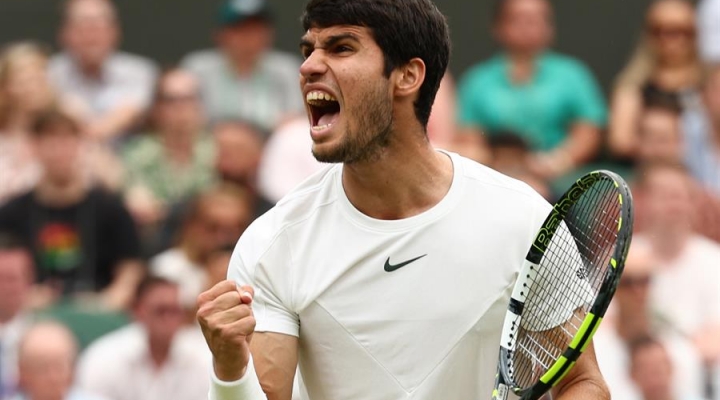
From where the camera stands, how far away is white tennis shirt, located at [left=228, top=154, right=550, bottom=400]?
13.7 feet

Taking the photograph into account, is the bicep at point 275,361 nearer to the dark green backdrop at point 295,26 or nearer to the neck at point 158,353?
the neck at point 158,353

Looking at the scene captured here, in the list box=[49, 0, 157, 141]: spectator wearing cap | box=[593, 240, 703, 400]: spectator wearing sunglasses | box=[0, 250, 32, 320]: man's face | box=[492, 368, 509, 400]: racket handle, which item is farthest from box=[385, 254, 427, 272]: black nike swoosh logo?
box=[49, 0, 157, 141]: spectator wearing cap

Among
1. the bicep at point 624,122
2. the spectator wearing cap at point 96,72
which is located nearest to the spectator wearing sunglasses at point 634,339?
the bicep at point 624,122

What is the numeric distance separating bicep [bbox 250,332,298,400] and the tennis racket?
55 centimetres

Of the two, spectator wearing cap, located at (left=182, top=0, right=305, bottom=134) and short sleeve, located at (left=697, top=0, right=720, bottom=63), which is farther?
spectator wearing cap, located at (left=182, top=0, right=305, bottom=134)

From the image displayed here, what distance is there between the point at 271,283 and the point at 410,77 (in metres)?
0.66

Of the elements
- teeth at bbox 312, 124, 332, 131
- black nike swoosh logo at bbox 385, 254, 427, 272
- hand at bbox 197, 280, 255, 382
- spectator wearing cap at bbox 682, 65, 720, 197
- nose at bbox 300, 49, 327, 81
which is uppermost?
nose at bbox 300, 49, 327, 81

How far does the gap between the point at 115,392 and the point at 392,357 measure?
399 centimetres

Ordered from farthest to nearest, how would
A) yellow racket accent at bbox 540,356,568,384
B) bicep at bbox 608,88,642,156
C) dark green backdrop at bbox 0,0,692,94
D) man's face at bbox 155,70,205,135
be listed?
dark green backdrop at bbox 0,0,692,94 < man's face at bbox 155,70,205,135 < bicep at bbox 608,88,642,156 < yellow racket accent at bbox 540,356,568,384

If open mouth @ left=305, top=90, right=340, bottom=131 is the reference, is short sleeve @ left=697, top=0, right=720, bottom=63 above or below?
below

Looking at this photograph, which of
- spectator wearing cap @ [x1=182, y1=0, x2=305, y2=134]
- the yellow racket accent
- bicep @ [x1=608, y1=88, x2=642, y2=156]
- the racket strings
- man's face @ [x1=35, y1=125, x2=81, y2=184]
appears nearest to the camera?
the yellow racket accent

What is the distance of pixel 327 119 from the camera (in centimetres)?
419

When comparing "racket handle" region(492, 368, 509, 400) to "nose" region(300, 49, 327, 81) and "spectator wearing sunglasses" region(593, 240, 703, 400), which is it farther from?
"spectator wearing sunglasses" region(593, 240, 703, 400)

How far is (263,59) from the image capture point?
9.52m
